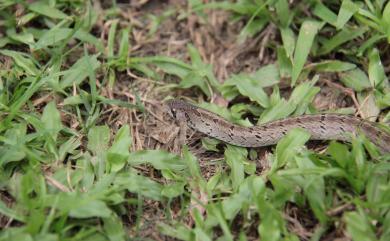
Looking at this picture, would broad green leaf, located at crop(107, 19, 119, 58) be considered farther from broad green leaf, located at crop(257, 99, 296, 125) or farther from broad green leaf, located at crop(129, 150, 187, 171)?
broad green leaf, located at crop(257, 99, 296, 125)

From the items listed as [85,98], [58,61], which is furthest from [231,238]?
[58,61]

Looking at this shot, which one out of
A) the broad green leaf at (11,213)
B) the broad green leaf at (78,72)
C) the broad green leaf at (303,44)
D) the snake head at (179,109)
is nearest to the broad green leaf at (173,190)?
the snake head at (179,109)

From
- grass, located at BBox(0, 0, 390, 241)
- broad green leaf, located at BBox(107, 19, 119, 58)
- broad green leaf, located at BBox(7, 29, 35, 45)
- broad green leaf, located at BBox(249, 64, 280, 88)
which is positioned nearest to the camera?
grass, located at BBox(0, 0, 390, 241)

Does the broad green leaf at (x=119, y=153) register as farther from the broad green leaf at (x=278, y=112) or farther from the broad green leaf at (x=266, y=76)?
the broad green leaf at (x=266, y=76)

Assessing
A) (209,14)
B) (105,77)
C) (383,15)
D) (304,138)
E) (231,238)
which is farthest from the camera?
(209,14)

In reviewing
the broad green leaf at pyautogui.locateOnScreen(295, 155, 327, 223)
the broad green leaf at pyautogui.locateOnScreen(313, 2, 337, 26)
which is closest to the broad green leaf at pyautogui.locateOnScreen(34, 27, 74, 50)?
the broad green leaf at pyautogui.locateOnScreen(313, 2, 337, 26)

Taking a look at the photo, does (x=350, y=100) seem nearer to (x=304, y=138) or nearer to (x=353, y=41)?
(x=353, y=41)
